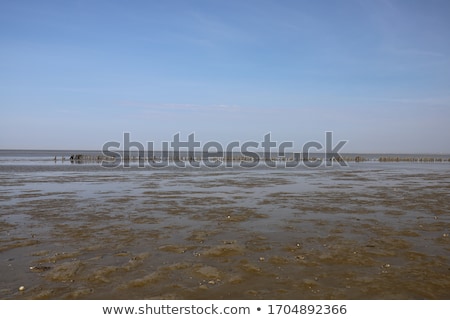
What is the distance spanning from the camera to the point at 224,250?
8.66m

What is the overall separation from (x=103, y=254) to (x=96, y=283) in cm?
198

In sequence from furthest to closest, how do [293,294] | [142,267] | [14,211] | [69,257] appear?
1. [14,211]
2. [69,257]
3. [142,267]
4. [293,294]

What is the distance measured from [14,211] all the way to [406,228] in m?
14.1

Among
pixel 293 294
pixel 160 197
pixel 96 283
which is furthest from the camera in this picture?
pixel 160 197

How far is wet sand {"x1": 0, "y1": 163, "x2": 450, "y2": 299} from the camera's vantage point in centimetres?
625

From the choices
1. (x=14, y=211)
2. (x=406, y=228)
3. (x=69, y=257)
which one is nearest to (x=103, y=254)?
(x=69, y=257)

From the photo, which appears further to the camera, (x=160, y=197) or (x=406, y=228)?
(x=160, y=197)

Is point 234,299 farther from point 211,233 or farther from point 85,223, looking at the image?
point 85,223

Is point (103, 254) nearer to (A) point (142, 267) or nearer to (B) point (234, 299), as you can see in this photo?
(A) point (142, 267)

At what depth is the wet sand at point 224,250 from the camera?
246 inches

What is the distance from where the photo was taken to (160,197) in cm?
1828
